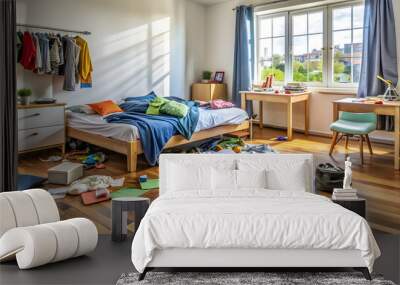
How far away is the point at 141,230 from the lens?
1.98 m

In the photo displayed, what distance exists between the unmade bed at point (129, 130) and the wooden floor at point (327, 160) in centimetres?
24

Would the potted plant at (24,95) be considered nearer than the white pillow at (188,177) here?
No

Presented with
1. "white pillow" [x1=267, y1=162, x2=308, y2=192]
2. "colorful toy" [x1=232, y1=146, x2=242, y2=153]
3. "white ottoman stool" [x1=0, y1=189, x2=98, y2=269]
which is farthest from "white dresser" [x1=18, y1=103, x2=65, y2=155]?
"white pillow" [x1=267, y1=162, x2=308, y2=192]

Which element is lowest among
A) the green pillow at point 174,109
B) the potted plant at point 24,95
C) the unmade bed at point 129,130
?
the unmade bed at point 129,130

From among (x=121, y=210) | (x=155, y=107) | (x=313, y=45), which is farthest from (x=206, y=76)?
(x=121, y=210)

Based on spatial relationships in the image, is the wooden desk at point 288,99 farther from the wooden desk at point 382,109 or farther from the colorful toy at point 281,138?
the wooden desk at point 382,109

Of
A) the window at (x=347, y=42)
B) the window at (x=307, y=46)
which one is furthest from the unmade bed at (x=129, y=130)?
the window at (x=347, y=42)

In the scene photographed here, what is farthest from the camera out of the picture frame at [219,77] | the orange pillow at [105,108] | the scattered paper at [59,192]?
the picture frame at [219,77]

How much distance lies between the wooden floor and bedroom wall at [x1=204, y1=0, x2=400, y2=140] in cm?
35

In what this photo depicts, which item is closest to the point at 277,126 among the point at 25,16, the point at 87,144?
the point at 87,144

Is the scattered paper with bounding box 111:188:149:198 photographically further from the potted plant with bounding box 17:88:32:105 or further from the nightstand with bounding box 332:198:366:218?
the potted plant with bounding box 17:88:32:105

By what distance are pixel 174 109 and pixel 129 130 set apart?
87 cm

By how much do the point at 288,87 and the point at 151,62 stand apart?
2454 millimetres

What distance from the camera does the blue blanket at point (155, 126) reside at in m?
4.47
